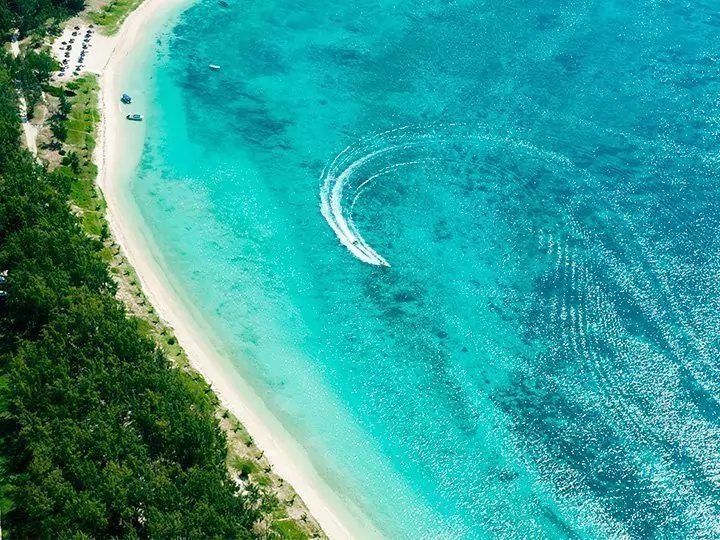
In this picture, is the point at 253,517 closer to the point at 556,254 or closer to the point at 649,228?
the point at 556,254

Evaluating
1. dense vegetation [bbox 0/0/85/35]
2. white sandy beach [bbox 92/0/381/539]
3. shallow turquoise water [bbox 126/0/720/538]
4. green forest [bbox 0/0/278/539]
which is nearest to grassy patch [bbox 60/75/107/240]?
white sandy beach [bbox 92/0/381/539]

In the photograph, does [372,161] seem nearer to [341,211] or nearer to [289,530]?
[341,211]

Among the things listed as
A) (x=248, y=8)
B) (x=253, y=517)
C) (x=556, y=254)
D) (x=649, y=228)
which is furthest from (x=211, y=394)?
(x=248, y=8)

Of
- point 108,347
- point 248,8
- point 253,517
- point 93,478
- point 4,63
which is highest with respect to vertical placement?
point 248,8

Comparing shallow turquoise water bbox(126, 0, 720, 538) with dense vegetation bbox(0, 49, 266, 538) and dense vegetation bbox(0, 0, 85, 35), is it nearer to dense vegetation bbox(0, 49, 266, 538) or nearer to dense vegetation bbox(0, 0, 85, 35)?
dense vegetation bbox(0, 49, 266, 538)

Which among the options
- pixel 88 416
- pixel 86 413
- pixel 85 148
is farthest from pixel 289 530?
pixel 85 148

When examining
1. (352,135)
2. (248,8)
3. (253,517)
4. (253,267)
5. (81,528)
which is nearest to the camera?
(81,528)

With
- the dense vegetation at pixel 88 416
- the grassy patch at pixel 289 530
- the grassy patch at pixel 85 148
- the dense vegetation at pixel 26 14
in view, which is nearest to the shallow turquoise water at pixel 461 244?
the grassy patch at pixel 85 148
